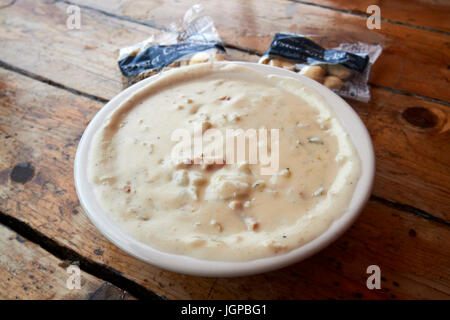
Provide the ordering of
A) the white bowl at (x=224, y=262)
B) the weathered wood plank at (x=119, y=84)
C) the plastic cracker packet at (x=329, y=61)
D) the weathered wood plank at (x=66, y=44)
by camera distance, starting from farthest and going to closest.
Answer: the weathered wood plank at (x=66, y=44), the plastic cracker packet at (x=329, y=61), the weathered wood plank at (x=119, y=84), the white bowl at (x=224, y=262)

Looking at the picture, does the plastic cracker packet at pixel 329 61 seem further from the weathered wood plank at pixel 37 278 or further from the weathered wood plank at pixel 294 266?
the weathered wood plank at pixel 37 278

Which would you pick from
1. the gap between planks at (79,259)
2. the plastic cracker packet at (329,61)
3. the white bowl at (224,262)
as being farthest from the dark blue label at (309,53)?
the gap between planks at (79,259)

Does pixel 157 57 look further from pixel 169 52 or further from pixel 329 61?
pixel 329 61

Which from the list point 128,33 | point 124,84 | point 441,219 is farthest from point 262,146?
point 128,33

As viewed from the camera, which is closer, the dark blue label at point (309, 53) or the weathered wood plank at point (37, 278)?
the weathered wood plank at point (37, 278)

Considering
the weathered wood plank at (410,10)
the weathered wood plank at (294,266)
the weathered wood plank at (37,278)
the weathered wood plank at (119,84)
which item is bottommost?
the weathered wood plank at (37,278)

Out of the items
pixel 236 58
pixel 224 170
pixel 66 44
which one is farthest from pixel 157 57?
pixel 224 170
